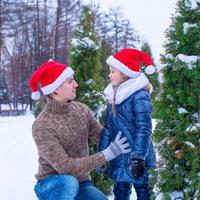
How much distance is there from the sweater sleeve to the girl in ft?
0.87

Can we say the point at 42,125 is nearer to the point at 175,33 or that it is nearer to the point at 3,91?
the point at 175,33

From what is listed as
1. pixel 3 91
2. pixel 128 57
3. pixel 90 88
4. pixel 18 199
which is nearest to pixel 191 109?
pixel 128 57

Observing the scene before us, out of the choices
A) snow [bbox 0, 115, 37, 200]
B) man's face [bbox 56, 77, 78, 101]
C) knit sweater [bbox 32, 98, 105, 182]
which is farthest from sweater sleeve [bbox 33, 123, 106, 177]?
snow [bbox 0, 115, 37, 200]

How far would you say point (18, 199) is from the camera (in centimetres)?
637

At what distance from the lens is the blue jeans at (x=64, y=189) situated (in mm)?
3824

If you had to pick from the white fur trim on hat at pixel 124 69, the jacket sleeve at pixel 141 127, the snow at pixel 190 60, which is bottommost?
the jacket sleeve at pixel 141 127

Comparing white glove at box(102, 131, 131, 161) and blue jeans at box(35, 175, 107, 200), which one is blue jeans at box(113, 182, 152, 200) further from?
white glove at box(102, 131, 131, 161)

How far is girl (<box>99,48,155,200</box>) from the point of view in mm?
3686

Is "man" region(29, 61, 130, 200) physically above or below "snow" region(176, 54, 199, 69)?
below

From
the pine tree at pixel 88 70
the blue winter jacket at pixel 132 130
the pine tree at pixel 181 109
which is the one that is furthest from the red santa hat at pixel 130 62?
the pine tree at pixel 88 70

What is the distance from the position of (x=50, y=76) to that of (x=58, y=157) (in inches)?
30.4

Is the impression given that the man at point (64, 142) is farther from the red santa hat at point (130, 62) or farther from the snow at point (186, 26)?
the snow at point (186, 26)

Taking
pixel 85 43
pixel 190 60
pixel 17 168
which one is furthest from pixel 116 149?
pixel 17 168

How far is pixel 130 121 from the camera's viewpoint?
3852 millimetres
